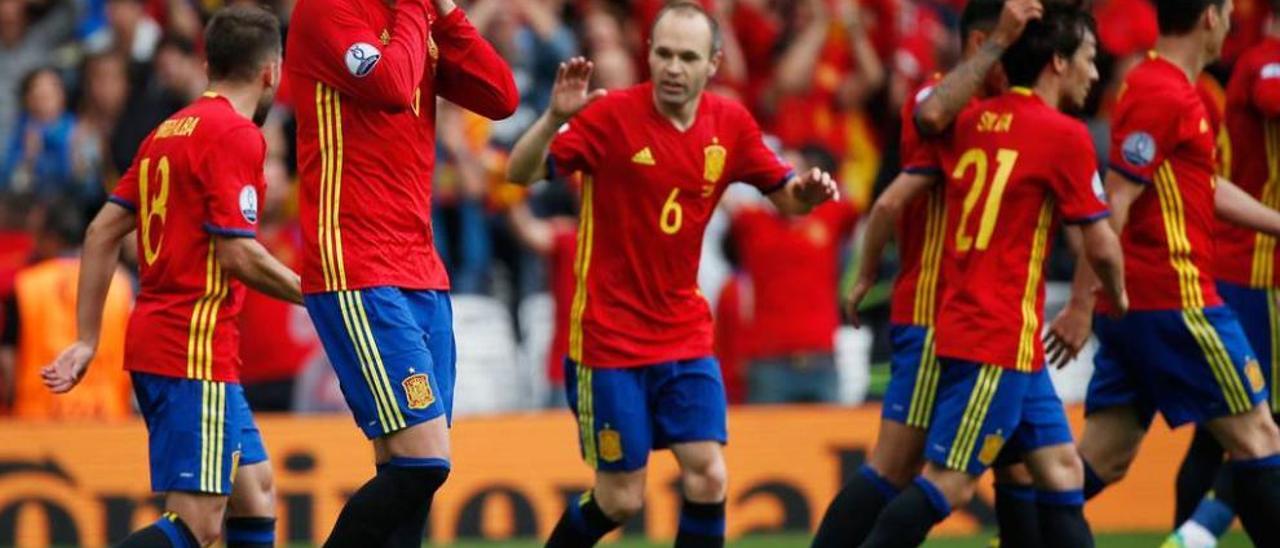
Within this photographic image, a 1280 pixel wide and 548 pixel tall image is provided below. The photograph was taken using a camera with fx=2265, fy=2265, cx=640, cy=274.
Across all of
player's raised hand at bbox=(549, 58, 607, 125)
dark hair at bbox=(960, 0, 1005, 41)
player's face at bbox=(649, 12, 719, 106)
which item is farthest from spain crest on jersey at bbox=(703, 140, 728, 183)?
dark hair at bbox=(960, 0, 1005, 41)

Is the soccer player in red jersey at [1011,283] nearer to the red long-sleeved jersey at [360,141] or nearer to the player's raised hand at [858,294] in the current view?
the player's raised hand at [858,294]

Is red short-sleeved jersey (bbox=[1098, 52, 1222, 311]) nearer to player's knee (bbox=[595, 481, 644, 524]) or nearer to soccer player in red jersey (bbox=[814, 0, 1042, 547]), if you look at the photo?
soccer player in red jersey (bbox=[814, 0, 1042, 547])

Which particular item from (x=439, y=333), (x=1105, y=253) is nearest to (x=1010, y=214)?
(x=1105, y=253)

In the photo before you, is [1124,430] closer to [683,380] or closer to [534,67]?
[683,380]

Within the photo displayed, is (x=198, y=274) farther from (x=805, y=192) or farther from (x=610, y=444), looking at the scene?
(x=805, y=192)

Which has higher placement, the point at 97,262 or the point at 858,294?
the point at 97,262

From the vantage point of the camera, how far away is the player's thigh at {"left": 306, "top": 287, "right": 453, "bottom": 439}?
764cm

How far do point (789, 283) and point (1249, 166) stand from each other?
484cm

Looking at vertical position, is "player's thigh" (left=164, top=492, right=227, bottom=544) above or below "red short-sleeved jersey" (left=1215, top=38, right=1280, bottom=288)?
below

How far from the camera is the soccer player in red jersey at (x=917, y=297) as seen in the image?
8781mm

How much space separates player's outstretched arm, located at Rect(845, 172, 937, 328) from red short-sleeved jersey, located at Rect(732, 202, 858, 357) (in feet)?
16.6

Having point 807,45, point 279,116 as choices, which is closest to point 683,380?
point 279,116

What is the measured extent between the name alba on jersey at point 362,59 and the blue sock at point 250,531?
196 centimetres

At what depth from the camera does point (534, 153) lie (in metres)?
9.01
